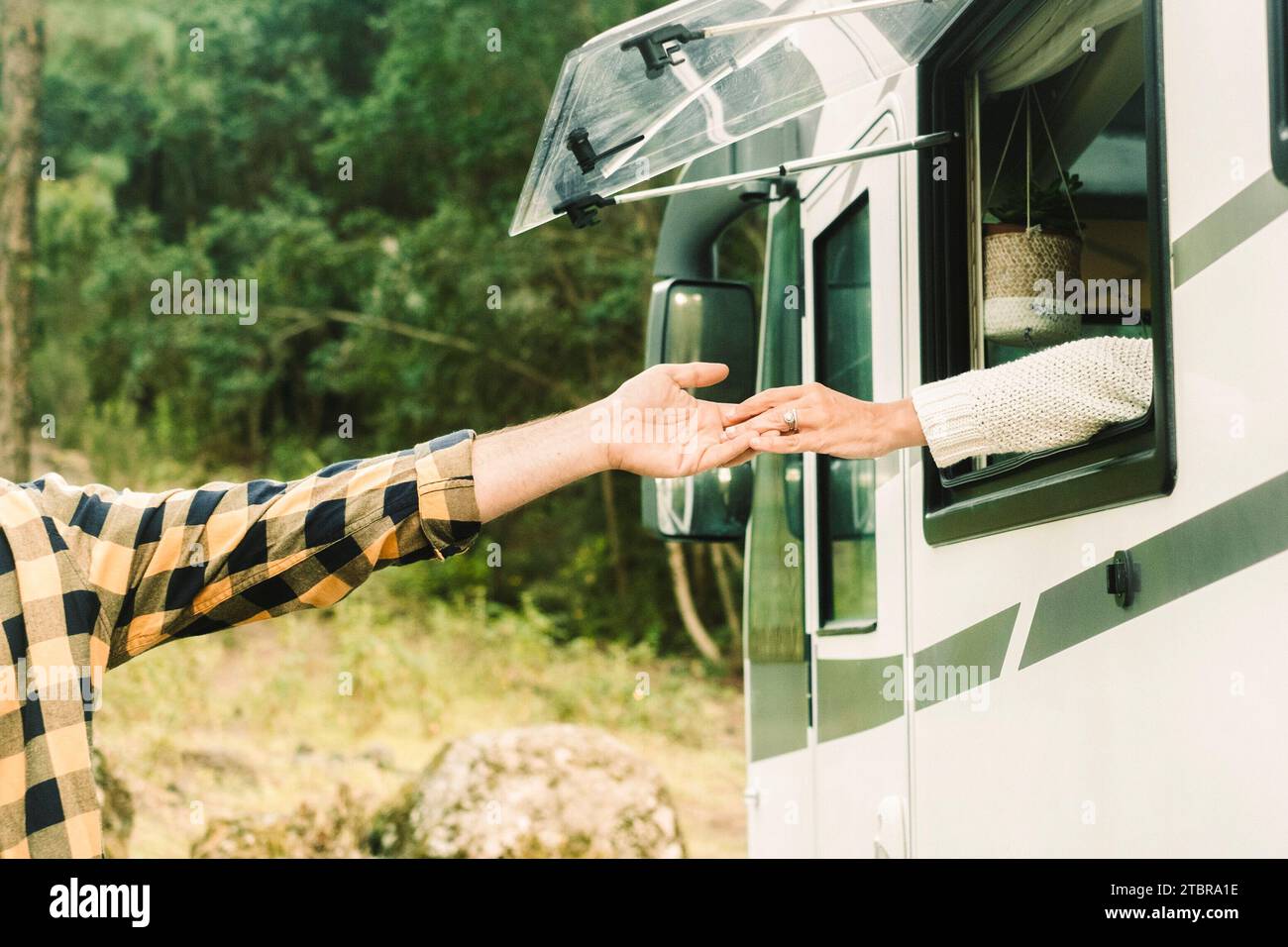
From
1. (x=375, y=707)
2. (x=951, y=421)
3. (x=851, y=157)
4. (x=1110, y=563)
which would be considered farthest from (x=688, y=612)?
(x=1110, y=563)

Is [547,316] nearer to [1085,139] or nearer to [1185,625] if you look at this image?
[1085,139]

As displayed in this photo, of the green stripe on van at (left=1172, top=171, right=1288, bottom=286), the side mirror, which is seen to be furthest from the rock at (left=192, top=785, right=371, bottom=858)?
the green stripe on van at (left=1172, top=171, right=1288, bottom=286)

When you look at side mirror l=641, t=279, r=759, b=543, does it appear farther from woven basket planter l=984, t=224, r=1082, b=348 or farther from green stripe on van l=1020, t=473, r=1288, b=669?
green stripe on van l=1020, t=473, r=1288, b=669

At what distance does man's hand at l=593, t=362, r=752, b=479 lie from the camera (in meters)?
1.74

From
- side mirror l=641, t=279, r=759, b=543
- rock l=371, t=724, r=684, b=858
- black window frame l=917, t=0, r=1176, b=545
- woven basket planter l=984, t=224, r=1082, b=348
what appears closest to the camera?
black window frame l=917, t=0, r=1176, b=545

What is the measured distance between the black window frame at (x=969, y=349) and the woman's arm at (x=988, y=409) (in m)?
0.05

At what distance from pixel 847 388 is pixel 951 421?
1153 mm

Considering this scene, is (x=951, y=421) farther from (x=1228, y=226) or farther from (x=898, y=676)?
(x=898, y=676)

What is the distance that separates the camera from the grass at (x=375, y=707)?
9367mm

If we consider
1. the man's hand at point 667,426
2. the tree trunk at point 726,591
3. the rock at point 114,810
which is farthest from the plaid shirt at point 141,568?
the tree trunk at point 726,591

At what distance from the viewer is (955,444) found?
176 centimetres

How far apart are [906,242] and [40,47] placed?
9176 mm

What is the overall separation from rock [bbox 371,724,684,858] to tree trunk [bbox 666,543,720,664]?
5420mm
